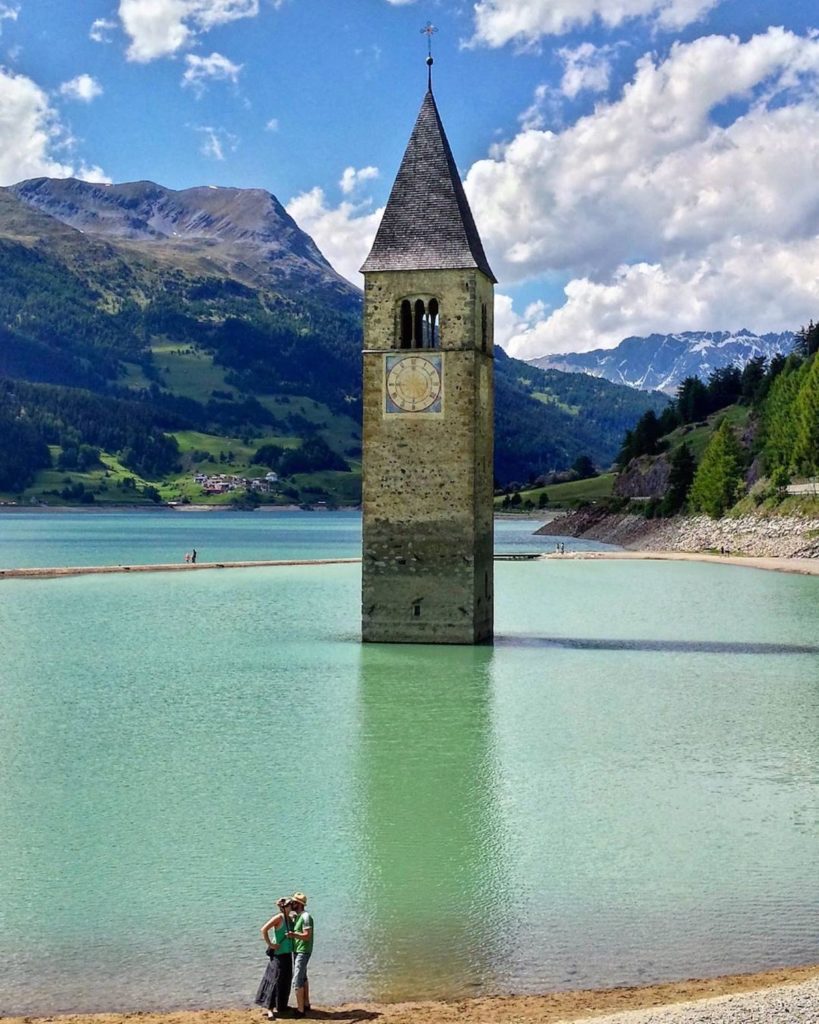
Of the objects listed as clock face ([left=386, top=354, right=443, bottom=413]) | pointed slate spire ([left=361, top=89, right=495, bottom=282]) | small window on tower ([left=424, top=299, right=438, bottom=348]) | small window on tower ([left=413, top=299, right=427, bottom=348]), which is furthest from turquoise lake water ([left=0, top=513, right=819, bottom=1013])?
pointed slate spire ([left=361, top=89, right=495, bottom=282])

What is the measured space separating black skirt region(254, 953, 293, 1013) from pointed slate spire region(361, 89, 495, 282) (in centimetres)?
3266

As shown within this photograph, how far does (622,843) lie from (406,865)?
378cm

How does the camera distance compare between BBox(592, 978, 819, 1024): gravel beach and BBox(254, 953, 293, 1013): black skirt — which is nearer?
BBox(592, 978, 819, 1024): gravel beach

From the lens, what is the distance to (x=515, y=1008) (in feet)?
50.3

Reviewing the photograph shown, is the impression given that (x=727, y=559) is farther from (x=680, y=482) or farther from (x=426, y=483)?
(x=426, y=483)

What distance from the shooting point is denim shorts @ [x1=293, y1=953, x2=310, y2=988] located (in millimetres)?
15438

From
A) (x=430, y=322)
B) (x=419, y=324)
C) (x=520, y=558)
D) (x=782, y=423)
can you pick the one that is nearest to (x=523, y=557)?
(x=520, y=558)

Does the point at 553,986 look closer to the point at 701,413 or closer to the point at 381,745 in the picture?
the point at 381,745

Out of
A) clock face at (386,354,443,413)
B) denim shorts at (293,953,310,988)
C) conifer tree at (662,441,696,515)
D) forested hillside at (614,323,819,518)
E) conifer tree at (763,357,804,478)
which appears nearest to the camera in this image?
denim shorts at (293,953,310,988)

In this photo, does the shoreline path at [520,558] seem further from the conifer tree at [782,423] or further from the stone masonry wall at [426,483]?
the stone masonry wall at [426,483]

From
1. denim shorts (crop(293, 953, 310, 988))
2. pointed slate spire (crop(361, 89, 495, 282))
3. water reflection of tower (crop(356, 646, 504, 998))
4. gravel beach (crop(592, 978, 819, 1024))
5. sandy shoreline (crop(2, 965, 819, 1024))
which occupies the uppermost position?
pointed slate spire (crop(361, 89, 495, 282))

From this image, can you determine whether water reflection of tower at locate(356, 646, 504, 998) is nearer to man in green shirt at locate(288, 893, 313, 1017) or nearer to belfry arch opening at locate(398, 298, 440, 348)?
man in green shirt at locate(288, 893, 313, 1017)

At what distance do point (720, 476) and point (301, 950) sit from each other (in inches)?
4628

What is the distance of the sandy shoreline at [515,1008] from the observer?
48.9 ft
